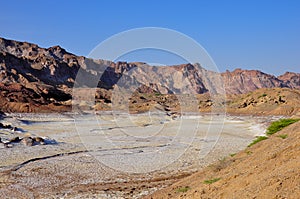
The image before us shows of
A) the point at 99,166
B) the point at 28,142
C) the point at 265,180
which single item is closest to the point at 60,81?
the point at 28,142

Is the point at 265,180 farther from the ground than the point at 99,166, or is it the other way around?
the point at 265,180

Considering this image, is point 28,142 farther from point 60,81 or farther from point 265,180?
point 60,81

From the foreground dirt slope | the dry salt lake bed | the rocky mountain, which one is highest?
the rocky mountain

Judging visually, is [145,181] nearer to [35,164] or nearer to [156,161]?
[156,161]

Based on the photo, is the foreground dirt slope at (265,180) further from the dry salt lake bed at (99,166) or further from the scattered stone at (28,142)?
the scattered stone at (28,142)

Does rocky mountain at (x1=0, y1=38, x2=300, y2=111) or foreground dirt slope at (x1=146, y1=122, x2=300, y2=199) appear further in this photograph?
rocky mountain at (x1=0, y1=38, x2=300, y2=111)

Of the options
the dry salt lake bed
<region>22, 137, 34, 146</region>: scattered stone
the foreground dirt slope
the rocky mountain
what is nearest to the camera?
the foreground dirt slope

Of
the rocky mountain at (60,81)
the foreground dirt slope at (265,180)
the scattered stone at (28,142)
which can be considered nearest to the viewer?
the foreground dirt slope at (265,180)

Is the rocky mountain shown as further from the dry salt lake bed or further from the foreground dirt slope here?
the foreground dirt slope

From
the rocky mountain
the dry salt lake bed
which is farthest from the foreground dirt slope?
the rocky mountain

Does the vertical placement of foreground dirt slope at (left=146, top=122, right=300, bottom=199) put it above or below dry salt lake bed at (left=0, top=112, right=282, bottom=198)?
above

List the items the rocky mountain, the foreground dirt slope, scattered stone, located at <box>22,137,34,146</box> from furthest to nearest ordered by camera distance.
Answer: the rocky mountain → scattered stone, located at <box>22,137,34,146</box> → the foreground dirt slope

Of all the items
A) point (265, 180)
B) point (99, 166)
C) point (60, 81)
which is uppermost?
point (60, 81)

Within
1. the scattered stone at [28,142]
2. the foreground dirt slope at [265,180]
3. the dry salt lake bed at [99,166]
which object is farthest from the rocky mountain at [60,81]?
the foreground dirt slope at [265,180]
